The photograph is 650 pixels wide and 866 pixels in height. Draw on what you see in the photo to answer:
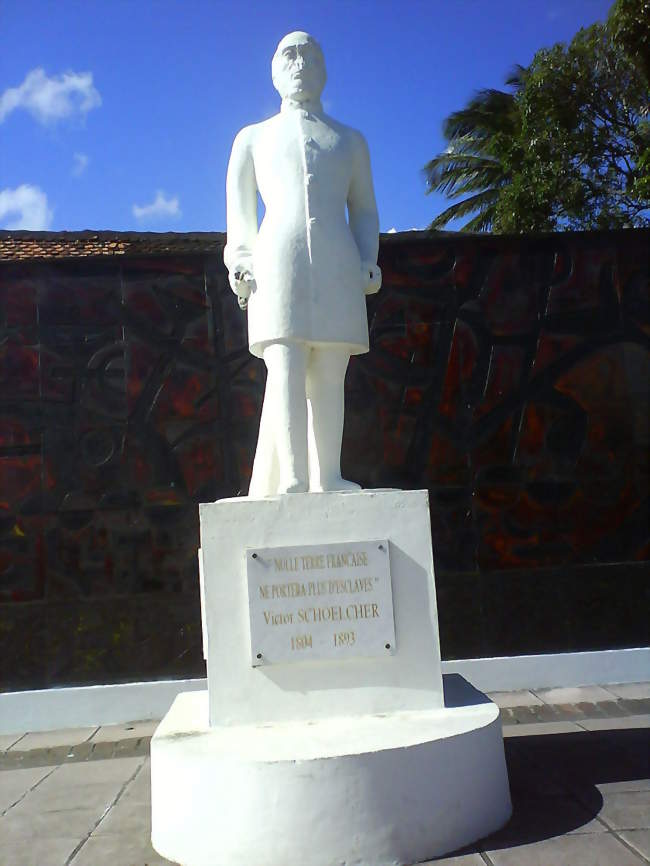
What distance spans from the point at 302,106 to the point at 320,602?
2226 mm

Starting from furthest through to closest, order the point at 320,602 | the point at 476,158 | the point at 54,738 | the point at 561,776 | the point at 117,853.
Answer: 1. the point at 476,158
2. the point at 54,738
3. the point at 561,776
4. the point at 320,602
5. the point at 117,853

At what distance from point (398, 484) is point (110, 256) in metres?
2.88

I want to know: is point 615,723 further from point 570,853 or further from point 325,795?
point 325,795

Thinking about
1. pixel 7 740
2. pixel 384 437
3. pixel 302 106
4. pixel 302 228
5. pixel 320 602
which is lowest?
pixel 7 740

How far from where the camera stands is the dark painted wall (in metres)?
6.25

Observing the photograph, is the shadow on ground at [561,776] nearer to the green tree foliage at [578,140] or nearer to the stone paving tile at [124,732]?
the stone paving tile at [124,732]

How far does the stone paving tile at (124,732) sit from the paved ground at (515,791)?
0.01 meters

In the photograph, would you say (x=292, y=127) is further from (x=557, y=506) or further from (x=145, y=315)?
(x=557, y=506)

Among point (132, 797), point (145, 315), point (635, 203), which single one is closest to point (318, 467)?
point (132, 797)

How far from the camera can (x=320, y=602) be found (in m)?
3.30

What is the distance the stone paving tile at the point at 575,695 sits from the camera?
18.5ft

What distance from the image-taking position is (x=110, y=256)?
655 centimetres

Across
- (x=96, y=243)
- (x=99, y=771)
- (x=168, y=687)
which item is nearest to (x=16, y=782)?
(x=99, y=771)

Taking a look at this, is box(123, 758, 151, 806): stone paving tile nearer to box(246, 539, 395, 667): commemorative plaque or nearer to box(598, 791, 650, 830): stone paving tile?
box(246, 539, 395, 667): commemorative plaque
